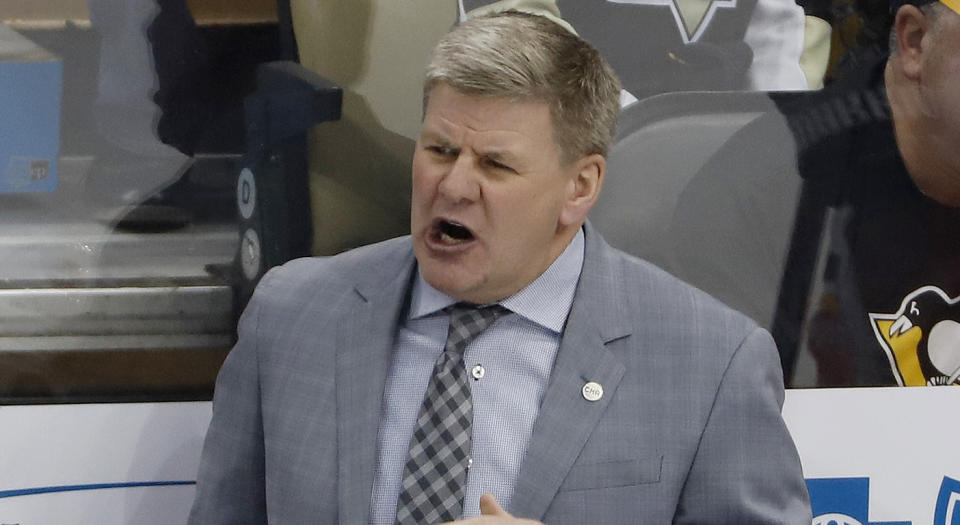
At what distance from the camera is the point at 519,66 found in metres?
1.83

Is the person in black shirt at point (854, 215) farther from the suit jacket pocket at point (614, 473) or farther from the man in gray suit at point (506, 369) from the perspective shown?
the suit jacket pocket at point (614, 473)

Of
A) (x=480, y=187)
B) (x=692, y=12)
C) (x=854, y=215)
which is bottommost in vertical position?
(x=854, y=215)

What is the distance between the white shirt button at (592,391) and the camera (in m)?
1.91

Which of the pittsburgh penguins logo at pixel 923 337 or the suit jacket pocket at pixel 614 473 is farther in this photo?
the pittsburgh penguins logo at pixel 923 337

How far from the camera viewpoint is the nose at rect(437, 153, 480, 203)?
1.85 metres

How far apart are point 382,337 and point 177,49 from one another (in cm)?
70

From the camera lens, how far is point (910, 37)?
7.84ft

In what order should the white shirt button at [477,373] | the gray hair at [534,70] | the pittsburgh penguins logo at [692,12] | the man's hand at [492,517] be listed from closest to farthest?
1. the man's hand at [492,517]
2. the gray hair at [534,70]
3. the white shirt button at [477,373]
4. the pittsburgh penguins logo at [692,12]

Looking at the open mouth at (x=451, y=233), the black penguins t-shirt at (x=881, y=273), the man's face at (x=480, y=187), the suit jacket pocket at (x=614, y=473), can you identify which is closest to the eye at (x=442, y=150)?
the man's face at (x=480, y=187)

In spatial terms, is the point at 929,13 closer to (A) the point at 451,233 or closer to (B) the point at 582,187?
(B) the point at 582,187

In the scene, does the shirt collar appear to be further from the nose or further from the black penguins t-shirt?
the black penguins t-shirt

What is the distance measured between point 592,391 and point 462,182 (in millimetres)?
414

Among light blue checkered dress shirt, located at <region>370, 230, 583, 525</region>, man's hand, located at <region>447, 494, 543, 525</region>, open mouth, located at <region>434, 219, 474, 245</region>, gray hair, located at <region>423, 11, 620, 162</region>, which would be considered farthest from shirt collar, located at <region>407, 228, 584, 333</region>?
man's hand, located at <region>447, 494, 543, 525</region>

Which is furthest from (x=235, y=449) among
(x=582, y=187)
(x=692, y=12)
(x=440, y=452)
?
(x=692, y=12)
